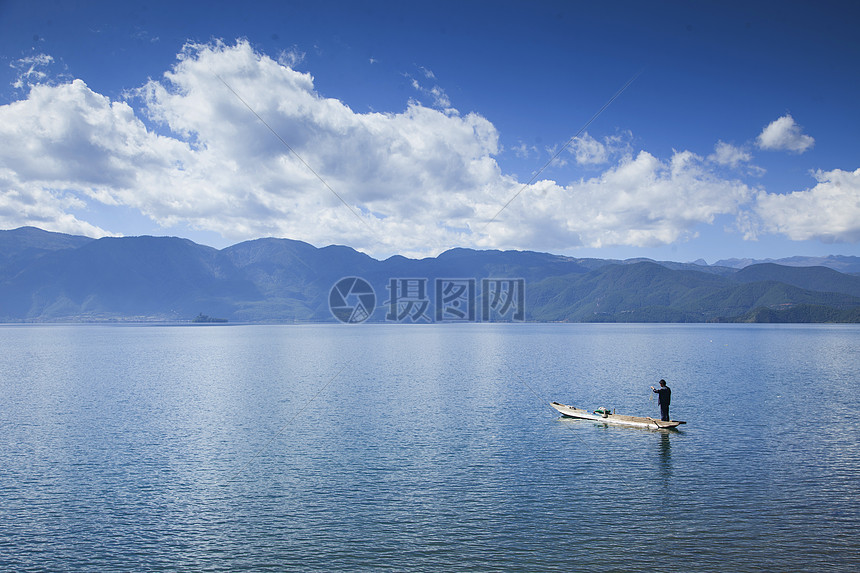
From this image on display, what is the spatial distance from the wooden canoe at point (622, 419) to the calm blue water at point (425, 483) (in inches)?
23.0

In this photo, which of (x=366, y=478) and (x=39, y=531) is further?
(x=366, y=478)

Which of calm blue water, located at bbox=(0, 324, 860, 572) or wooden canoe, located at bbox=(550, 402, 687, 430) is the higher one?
wooden canoe, located at bbox=(550, 402, 687, 430)

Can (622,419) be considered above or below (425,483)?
above

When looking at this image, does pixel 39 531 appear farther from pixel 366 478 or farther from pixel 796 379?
pixel 796 379

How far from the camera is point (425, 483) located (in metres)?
23.8

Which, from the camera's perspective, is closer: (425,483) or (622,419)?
(425,483)

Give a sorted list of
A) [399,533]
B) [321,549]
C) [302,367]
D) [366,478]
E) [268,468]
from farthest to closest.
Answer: [302,367] < [268,468] < [366,478] < [399,533] < [321,549]

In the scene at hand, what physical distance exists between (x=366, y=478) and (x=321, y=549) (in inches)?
289

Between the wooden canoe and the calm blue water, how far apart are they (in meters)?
0.58

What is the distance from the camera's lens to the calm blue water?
17000 mm

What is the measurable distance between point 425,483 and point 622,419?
1797 centimetres

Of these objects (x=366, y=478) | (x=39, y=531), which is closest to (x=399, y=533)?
(x=366, y=478)

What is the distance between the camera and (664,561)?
16094mm

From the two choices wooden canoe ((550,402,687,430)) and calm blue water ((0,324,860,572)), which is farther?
wooden canoe ((550,402,687,430))
